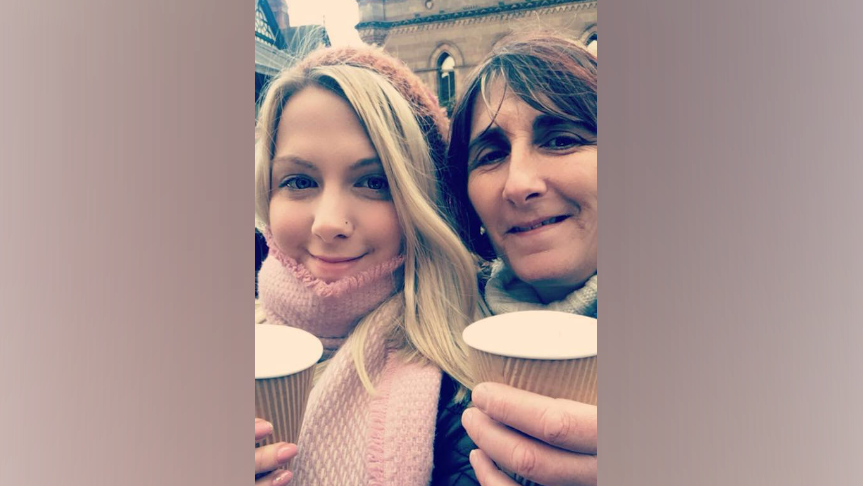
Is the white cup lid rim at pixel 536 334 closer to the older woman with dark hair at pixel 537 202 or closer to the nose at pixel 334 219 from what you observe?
the older woman with dark hair at pixel 537 202

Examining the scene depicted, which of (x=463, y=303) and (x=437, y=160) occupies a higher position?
(x=437, y=160)

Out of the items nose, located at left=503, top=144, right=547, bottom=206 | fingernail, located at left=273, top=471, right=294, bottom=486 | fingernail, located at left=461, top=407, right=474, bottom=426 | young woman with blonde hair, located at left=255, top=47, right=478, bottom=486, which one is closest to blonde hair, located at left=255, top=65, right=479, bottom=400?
young woman with blonde hair, located at left=255, top=47, right=478, bottom=486

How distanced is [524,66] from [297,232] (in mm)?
808

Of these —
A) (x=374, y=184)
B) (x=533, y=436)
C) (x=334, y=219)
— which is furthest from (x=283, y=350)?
(x=533, y=436)

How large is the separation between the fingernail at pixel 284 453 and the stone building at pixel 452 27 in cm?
107

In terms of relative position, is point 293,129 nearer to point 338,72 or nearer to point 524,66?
point 338,72

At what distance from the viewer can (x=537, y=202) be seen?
1942 millimetres

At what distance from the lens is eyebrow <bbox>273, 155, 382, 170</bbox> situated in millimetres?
2055

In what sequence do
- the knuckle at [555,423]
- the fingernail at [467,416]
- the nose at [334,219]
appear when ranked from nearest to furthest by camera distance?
the knuckle at [555,423], the fingernail at [467,416], the nose at [334,219]

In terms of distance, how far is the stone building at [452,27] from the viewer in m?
1.95

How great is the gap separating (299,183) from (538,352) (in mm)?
846

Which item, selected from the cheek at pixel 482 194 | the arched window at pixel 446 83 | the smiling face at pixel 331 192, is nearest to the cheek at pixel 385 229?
the smiling face at pixel 331 192

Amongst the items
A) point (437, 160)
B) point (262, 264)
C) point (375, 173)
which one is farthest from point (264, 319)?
point (437, 160)

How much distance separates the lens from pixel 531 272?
6.46 ft
